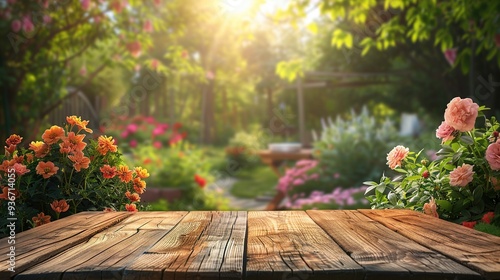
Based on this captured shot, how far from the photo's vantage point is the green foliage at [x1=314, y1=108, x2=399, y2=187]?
7.97 meters

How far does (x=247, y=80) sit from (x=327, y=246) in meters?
27.3

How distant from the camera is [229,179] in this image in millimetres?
14781

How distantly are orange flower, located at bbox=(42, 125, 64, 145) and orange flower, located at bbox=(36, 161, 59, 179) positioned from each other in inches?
6.0

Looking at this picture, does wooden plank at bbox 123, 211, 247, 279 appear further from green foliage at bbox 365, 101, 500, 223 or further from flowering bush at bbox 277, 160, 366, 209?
flowering bush at bbox 277, 160, 366, 209

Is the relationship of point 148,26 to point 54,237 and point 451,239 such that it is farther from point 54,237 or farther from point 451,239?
point 451,239

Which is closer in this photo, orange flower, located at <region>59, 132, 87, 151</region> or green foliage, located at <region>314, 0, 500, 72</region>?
orange flower, located at <region>59, 132, 87, 151</region>

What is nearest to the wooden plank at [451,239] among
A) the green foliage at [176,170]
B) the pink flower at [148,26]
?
the green foliage at [176,170]

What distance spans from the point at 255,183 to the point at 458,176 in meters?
10.9

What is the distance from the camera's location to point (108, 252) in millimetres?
1464

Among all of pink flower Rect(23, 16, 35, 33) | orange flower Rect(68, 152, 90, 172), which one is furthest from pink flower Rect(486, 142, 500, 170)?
pink flower Rect(23, 16, 35, 33)

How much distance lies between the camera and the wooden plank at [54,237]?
1407 millimetres

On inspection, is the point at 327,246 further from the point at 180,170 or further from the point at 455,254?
the point at 180,170

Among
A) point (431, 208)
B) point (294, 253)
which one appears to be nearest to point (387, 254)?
point (294, 253)

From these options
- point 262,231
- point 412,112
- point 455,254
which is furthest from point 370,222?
point 412,112
